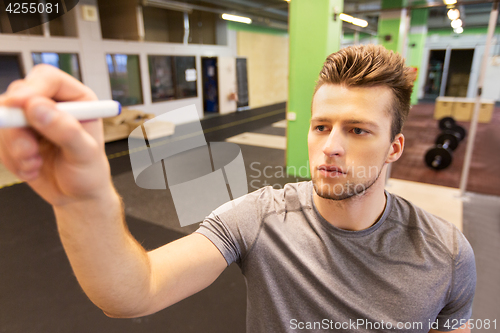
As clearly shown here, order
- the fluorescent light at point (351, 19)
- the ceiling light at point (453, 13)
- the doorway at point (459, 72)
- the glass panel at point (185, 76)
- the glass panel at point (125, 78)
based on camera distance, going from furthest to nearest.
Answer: the doorway at point (459, 72) < the glass panel at point (185, 76) < the glass panel at point (125, 78) < the ceiling light at point (453, 13) < the fluorescent light at point (351, 19)

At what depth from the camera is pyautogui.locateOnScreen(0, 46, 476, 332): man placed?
34.9 inches

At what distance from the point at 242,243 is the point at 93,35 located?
8.20 meters

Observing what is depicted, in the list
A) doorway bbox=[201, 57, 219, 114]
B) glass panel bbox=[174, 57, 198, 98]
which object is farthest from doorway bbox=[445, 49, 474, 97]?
glass panel bbox=[174, 57, 198, 98]

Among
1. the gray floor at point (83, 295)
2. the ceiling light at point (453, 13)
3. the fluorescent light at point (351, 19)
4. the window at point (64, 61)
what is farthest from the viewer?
the ceiling light at point (453, 13)

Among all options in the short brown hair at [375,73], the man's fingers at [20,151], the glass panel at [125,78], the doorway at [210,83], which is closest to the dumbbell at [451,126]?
the doorway at [210,83]

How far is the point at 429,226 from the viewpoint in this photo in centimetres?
98

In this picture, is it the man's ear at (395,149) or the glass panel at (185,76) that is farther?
the glass panel at (185,76)

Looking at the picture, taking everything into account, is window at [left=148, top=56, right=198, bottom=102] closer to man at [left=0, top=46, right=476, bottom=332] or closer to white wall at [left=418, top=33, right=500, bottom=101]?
man at [left=0, top=46, right=476, bottom=332]

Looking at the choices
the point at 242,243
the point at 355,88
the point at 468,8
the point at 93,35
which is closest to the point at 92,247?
the point at 242,243

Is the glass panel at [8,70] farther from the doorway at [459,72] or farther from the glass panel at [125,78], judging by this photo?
the doorway at [459,72]

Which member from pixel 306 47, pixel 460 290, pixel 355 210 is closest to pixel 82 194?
pixel 355 210

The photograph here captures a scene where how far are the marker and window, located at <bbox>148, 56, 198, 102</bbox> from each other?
9.55m

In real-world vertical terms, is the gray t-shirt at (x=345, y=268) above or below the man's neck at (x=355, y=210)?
below

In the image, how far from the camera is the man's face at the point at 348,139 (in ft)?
2.87
